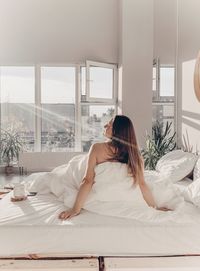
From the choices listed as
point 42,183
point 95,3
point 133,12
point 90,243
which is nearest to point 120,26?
point 133,12

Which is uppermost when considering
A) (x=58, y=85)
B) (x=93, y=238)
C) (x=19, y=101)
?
(x=58, y=85)

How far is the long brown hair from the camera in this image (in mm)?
2234

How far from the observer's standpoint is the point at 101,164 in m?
2.26

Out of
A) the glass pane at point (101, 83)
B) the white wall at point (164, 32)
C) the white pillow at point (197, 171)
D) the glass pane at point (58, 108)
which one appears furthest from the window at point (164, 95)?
the white pillow at point (197, 171)

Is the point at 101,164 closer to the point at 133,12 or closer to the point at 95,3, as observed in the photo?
the point at 133,12

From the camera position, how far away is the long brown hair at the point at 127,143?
2.23m

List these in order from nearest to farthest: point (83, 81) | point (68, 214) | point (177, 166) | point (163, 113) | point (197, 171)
Answer: point (68, 214) → point (197, 171) → point (177, 166) → point (163, 113) → point (83, 81)

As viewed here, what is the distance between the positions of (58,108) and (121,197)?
4.92 meters

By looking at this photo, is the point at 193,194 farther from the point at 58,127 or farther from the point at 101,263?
A: the point at 58,127

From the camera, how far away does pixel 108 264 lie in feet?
6.09

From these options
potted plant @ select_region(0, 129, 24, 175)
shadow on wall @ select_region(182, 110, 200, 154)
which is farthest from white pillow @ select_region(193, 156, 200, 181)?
potted plant @ select_region(0, 129, 24, 175)

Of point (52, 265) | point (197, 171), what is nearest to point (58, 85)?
point (197, 171)

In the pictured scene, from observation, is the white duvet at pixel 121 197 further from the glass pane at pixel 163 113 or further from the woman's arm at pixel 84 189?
the glass pane at pixel 163 113

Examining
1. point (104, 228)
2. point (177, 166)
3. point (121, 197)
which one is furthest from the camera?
point (177, 166)
